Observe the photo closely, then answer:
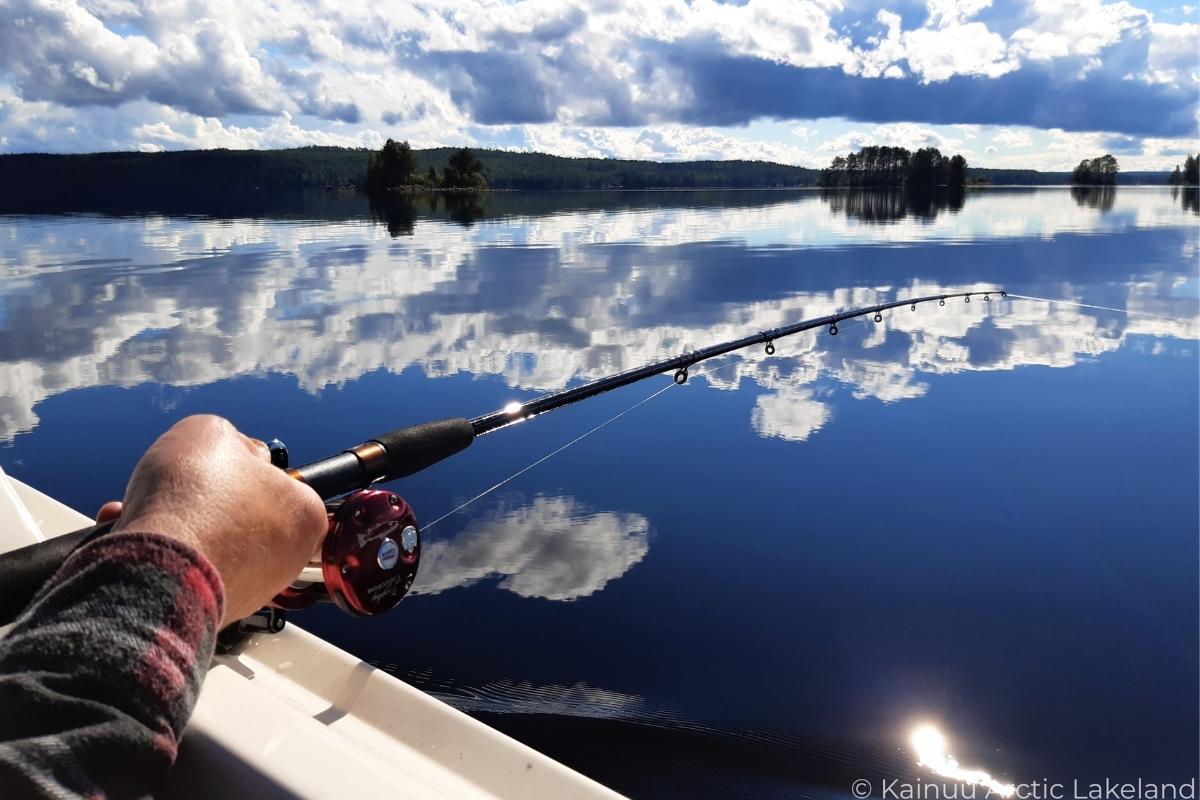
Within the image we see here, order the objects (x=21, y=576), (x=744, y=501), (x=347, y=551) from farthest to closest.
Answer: (x=744, y=501), (x=347, y=551), (x=21, y=576)

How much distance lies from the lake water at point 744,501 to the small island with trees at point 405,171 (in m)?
76.9

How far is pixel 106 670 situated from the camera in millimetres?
627

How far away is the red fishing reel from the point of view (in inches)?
48.7

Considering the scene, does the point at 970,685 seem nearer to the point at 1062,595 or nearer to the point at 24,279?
the point at 1062,595

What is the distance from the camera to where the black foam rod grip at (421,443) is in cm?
168

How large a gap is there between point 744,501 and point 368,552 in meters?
3.42

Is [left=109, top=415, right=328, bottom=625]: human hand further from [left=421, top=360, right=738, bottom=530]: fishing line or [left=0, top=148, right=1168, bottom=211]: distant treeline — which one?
[left=0, top=148, right=1168, bottom=211]: distant treeline

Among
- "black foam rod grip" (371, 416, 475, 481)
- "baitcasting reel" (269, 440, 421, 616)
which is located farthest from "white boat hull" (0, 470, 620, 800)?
"black foam rod grip" (371, 416, 475, 481)

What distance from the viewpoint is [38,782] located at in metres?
0.58

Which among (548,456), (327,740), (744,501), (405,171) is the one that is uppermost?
(405,171)

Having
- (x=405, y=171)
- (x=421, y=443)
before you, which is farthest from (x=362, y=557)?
(x=405, y=171)

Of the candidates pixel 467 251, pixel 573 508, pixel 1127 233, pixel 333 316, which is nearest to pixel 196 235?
pixel 467 251

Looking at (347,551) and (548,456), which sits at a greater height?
(347,551)

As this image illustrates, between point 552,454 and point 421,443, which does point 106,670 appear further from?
point 552,454
